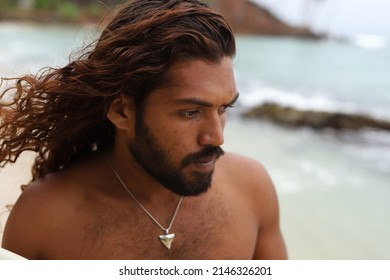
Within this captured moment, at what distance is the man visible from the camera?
148 cm

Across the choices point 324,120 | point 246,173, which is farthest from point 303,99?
point 246,173

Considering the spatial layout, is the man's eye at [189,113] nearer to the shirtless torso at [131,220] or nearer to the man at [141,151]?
the man at [141,151]

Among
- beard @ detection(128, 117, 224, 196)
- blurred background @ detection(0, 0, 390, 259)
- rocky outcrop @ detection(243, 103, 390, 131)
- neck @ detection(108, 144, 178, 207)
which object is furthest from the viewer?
rocky outcrop @ detection(243, 103, 390, 131)

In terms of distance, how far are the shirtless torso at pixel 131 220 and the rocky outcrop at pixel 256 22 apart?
41.5m

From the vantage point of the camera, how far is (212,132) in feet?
→ 4.83

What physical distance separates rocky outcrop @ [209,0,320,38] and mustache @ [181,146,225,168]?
1644 inches

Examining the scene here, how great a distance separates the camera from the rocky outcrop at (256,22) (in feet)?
144

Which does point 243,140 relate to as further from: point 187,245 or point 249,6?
point 249,6

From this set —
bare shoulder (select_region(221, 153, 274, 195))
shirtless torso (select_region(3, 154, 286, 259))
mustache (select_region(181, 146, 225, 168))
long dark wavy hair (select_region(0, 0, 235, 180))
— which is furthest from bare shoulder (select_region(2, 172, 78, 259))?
bare shoulder (select_region(221, 153, 274, 195))

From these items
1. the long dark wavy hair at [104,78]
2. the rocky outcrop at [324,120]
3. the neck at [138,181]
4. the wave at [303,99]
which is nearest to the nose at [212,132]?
the long dark wavy hair at [104,78]

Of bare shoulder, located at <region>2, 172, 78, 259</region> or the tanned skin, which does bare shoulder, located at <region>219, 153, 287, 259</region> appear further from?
bare shoulder, located at <region>2, 172, 78, 259</region>

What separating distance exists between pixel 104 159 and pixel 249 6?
155 ft

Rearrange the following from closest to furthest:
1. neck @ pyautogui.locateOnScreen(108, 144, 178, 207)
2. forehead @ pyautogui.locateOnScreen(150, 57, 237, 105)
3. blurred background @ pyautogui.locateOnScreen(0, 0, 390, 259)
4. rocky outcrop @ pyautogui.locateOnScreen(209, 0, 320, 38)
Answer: forehead @ pyautogui.locateOnScreen(150, 57, 237, 105)
neck @ pyautogui.locateOnScreen(108, 144, 178, 207)
blurred background @ pyautogui.locateOnScreen(0, 0, 390, 259)
rocky outcrop @ pyautogui.locateOnScreen(209, 0, 320, 38)
